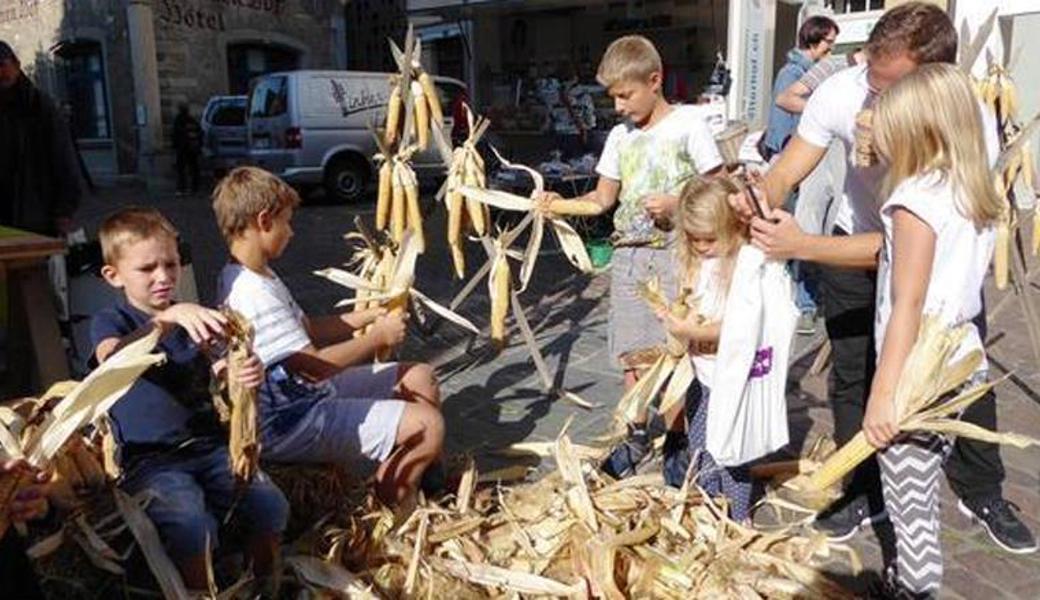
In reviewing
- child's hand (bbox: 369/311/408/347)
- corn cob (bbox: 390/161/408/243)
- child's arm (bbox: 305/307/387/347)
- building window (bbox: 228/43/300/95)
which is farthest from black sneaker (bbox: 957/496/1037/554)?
building window (bbox: 228/43/300/95)

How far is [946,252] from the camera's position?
233cm

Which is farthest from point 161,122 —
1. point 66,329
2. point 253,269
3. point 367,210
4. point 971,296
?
point 971,296

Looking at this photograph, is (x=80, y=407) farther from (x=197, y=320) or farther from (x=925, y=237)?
(x=925, y=237)

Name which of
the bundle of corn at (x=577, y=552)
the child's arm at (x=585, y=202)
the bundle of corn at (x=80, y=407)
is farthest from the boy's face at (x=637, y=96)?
the bundle of corn at (x=80, y=407)

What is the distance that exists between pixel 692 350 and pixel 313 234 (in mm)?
8658

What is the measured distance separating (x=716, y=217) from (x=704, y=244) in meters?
0.12

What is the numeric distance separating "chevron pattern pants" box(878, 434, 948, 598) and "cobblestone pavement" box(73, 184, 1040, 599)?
15.3 inches

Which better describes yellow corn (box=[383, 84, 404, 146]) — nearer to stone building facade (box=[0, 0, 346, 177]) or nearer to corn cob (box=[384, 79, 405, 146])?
corn cob (box=[384, 79, 405, 146])

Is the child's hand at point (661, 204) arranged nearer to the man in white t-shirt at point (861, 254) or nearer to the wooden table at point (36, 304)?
the man in white t-shirt at point (861, 254)

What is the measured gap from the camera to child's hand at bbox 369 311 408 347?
10.2ft

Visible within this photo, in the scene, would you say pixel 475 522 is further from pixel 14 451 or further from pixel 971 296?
pixel 971 296

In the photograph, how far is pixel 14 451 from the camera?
6.24 feet

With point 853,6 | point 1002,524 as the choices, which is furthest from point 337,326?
point 853,6

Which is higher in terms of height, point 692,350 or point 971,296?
point 971,296
